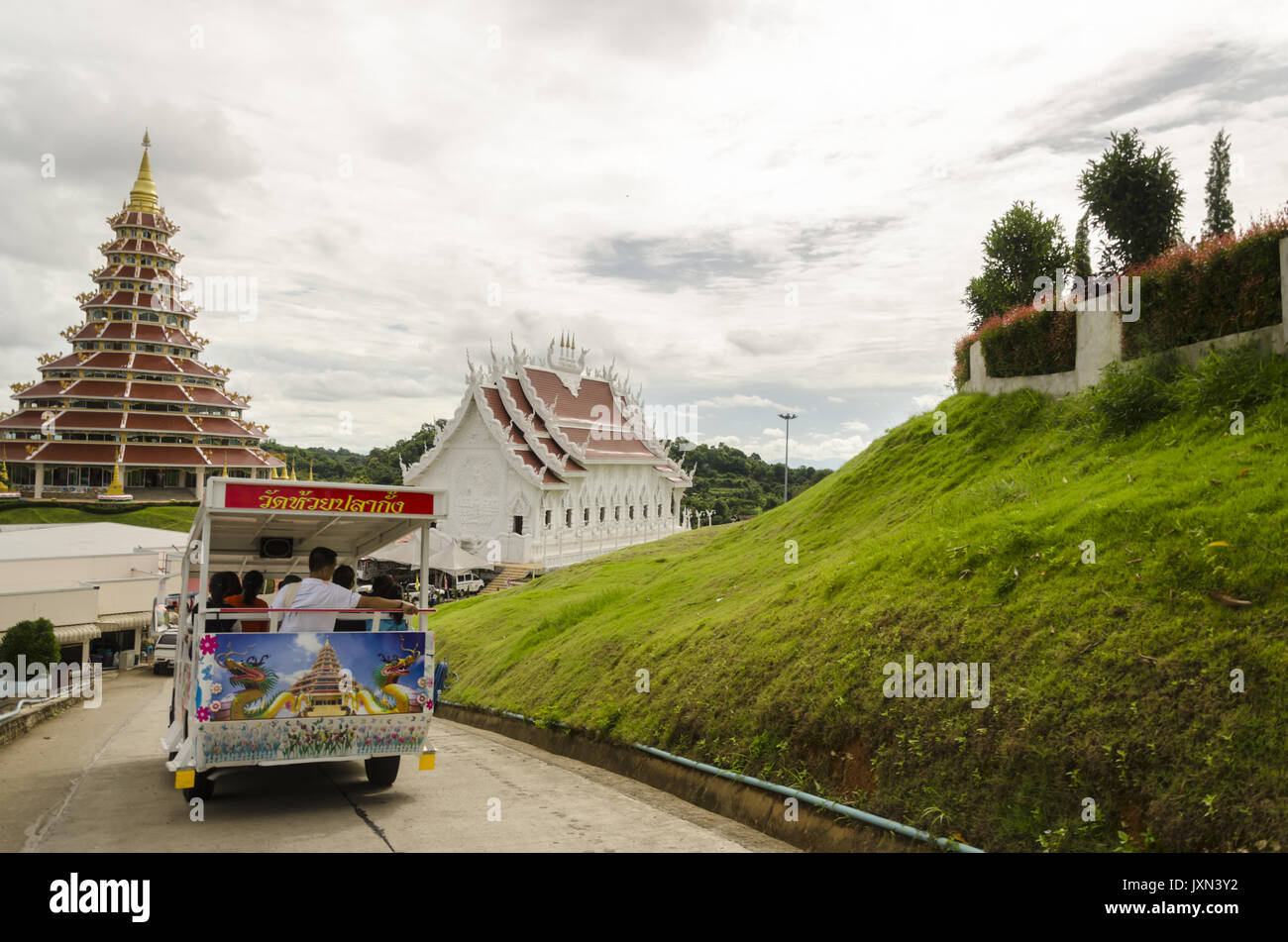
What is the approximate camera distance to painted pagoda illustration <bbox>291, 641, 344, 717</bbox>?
317 inches

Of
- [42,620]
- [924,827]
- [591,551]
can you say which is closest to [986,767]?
[924,827]

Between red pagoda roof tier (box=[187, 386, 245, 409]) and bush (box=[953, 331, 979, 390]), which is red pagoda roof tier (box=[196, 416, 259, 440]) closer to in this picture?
red pagoda roof tier (box=[187, 386, 245, 409])

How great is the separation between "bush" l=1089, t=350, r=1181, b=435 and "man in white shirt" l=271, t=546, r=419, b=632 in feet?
27.8

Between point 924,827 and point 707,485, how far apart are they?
80.7m

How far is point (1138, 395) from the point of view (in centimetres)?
1124

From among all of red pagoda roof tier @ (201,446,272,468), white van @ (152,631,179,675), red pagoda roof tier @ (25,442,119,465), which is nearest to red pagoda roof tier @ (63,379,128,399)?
red pagoda roof tier @ (25,442,119,465)

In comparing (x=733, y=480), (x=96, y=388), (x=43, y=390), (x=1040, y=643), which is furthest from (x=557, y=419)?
(x=1040, y=643)

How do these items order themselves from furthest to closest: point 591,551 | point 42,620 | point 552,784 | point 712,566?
point 591,551 → point 42,620 → point 712,566 → point 552,784

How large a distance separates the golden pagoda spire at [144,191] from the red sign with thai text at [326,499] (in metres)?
68.7

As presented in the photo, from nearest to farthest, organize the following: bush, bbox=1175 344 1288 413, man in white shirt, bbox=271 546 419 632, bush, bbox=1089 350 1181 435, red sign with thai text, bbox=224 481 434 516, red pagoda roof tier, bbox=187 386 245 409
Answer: red sign with thai text, bbox=224 481 434 516
man in white shirt, bbox=271 546 419 632
bush, bbox=1175 344 1288 413
bush, bbox=1089 350 1181 435
red pagoda roof tier, bbox=187 386 245 409

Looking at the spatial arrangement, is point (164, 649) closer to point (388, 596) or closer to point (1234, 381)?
point (388, 596)

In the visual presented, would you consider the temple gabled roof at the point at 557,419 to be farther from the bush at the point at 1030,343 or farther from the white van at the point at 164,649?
the bush at the point at 1030,343

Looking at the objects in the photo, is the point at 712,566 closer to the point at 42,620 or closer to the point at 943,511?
the point at 943,511

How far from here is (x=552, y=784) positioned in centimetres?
1008
